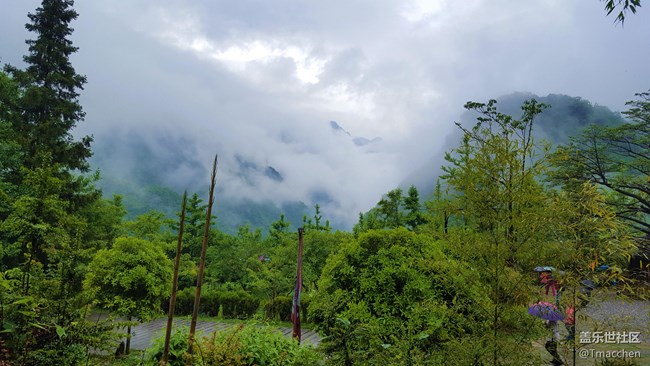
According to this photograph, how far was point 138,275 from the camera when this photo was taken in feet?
30.6

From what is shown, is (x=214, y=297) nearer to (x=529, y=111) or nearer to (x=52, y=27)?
(x=52, y=27)

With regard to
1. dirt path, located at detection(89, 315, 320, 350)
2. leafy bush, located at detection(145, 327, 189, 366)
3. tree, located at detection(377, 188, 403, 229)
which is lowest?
dirt path, located at detection(89, 315, 320, 350)

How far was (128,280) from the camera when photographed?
919cm

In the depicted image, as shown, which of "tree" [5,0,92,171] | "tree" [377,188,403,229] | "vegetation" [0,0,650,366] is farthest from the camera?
"tree" [377,188,403,229]

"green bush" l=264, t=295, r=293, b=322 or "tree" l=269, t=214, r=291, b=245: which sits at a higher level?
"tree" l=269, t=214, r=291, b=245

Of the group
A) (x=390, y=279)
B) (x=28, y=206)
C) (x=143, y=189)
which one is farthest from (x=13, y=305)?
(x=143, y=189)

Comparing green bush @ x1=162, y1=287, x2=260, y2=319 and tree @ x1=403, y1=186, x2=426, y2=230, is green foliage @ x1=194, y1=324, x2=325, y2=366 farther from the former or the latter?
tree @ x1=403, y1=186, x2=426, y2=230

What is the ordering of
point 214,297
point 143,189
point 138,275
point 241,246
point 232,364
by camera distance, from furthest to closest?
point 143,189 < point 241,246 < point 214,297 < point 138,275 < point 232,364

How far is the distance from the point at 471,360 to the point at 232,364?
2949mm

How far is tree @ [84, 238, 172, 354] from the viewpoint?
30.1ft

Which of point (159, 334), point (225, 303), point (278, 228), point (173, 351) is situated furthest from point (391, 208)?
point (173, 351)

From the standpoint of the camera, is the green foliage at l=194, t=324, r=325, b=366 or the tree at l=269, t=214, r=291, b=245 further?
the tree at l=269, t=214, r=291, b=245

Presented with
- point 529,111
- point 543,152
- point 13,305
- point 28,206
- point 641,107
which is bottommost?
point 13,305

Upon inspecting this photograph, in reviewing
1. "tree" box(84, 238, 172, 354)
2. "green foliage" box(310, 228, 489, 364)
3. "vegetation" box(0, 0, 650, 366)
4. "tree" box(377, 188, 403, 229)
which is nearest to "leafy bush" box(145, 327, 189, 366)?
"vegetation" box(0, 0, 650, 366)
